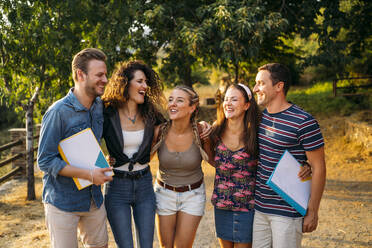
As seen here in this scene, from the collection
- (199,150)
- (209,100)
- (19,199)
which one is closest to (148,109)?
(199,150)

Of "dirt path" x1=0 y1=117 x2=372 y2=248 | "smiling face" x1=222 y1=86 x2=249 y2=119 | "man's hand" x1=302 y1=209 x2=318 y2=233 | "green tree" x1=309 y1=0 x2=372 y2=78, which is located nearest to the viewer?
"man's hand" x1=302 y1=209 x2=318 y2=233

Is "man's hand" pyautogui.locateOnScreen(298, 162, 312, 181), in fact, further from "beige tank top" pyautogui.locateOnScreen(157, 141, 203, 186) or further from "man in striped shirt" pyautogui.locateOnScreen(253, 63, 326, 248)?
"beige tank top" pyautogui.locateOnScreen(157, 141, 203, 186)

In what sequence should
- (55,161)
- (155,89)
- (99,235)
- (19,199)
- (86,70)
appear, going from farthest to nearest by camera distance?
(19,199) → (155,89) → (99,235) → (86,70) → (55,161)

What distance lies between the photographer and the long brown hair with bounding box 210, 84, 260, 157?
2787 millimetres

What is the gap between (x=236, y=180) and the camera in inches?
111

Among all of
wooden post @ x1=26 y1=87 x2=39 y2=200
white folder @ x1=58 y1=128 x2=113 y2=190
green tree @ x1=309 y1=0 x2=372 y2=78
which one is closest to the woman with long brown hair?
white folder @ x1=58 y1=128 x2=113 y2=190

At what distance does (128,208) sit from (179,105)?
0.99 meters

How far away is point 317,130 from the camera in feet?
8.19

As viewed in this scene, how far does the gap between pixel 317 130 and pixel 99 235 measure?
186 cm

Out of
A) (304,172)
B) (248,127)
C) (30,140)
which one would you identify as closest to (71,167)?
→ (248,127)

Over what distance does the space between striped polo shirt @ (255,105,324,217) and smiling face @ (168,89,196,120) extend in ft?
2.37

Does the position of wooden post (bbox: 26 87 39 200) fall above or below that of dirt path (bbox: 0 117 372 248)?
above

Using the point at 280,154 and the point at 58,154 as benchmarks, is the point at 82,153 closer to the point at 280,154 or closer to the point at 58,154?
the point at 58,154

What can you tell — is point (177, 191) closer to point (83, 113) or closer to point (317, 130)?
point (83, 113)
